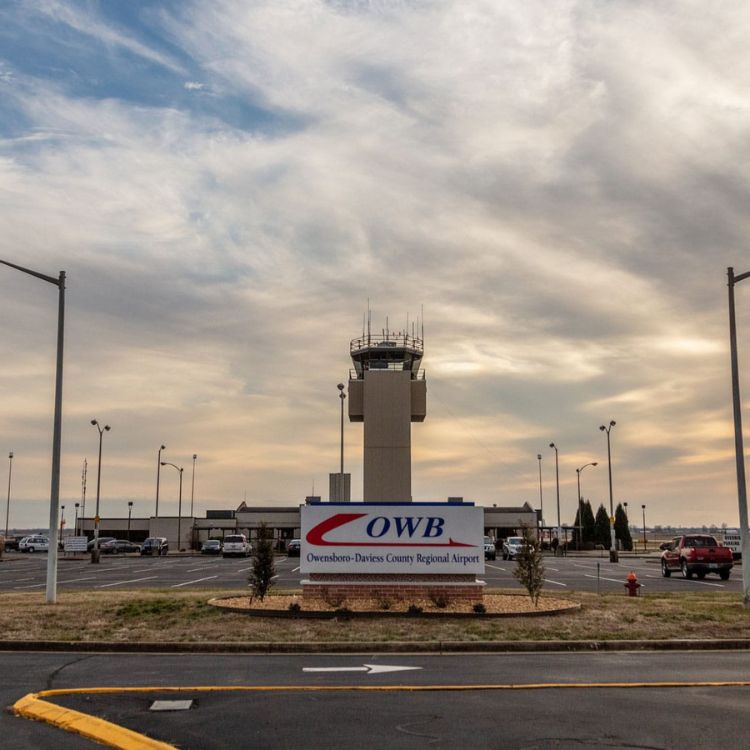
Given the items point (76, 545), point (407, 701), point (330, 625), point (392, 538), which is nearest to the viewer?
point (407, 701)

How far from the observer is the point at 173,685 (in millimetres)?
11711

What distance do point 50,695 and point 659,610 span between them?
43.4 ft

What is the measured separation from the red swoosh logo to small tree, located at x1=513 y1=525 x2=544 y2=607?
4.00ft

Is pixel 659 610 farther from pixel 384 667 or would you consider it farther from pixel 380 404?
pixel 380 404

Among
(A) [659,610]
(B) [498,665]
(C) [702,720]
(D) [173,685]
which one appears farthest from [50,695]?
(A) [659,610]

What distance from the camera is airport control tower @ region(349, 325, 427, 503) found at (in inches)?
2464

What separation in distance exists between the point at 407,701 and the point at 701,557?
92.3 feet

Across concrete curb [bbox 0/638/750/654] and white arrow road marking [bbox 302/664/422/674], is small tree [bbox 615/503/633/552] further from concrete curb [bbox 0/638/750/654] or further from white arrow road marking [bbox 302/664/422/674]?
white arrow road marking [bbox 302/664/422/674]

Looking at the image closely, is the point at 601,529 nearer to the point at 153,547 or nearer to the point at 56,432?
the point at 153,547

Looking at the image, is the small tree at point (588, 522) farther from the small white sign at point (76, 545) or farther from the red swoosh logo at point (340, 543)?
the red swoosh logo at point (340, 543)

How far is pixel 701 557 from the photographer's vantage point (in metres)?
35.5

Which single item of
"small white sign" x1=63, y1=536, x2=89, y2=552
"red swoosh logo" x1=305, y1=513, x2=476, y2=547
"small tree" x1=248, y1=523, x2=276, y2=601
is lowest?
"small white sign" x1=63, y1=536, x2=89, y2=552

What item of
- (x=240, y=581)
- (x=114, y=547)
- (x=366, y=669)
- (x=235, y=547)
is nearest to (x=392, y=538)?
(x=366, y=669)

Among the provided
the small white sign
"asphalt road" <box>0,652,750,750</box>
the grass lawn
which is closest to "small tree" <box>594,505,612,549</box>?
the small white sign
